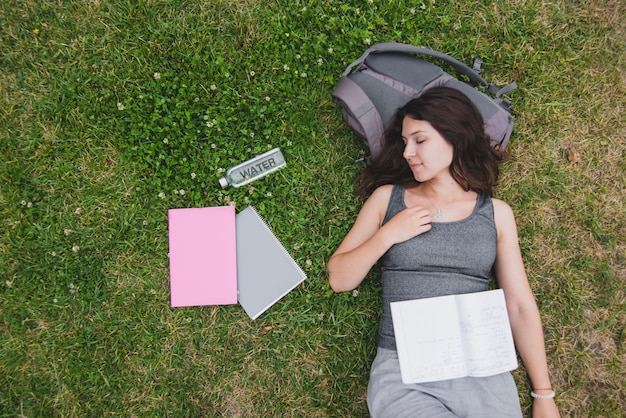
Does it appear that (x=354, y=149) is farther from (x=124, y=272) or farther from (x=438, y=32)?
(x=124, y=272)

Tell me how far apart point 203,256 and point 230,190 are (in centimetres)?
54

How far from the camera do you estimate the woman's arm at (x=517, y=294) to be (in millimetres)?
2887

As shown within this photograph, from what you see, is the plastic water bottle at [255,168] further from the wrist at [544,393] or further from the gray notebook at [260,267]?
the wrist at [544,393]

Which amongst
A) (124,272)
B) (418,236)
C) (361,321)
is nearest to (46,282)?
(124,272)

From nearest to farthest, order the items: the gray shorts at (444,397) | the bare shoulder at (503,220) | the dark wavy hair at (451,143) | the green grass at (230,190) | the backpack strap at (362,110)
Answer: the gray shorts at (444,397)
the dark wavy hair at (451,143)
the bare shoulder at (503,220)
the backpack strap at (362,110)
the green grass at (230,190)

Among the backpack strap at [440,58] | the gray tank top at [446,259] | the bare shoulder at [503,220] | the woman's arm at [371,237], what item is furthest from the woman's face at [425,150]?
the backpack strap at [440,58]

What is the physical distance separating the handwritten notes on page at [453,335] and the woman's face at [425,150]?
2.68ft

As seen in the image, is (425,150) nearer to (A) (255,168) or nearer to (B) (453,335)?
(B) (453,335)

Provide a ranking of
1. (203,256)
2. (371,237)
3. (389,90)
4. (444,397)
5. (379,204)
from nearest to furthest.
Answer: (444,397)
(371,237)
(379,204)
(389,90)
(203,256)

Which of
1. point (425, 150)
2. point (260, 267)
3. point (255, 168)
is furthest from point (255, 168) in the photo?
point (425, 150)

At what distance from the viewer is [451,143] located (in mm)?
2768

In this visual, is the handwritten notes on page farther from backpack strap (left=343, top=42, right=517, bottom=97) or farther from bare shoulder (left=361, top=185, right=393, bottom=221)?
backpack strap (left=343, top=42, right=517, bottom=97)

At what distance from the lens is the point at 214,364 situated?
328 centimetres

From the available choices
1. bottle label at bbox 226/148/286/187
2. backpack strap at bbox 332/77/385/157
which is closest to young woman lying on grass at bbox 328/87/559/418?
backpack strap at bbox 332/77/385/157
